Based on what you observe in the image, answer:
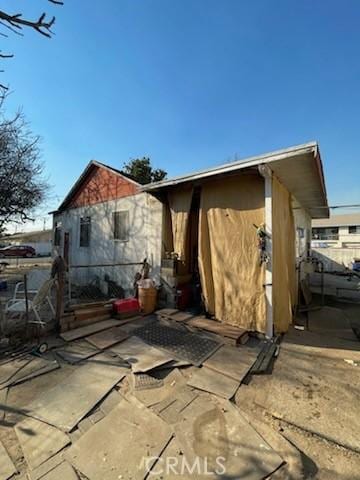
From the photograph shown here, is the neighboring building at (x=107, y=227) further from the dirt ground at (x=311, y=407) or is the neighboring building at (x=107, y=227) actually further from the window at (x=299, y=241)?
the window at (x=299, y=241)

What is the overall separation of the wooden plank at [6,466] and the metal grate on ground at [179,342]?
210cm

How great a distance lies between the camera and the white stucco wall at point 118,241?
6.56 meters

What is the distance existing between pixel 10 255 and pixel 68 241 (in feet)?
62.1

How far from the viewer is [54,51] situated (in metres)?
3.09

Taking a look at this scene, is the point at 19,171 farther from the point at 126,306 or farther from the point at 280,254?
the point at 280,254

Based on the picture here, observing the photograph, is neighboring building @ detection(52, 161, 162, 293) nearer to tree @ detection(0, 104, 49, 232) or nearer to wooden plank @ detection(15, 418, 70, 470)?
tree @ detection(0, 104, 49, 232)

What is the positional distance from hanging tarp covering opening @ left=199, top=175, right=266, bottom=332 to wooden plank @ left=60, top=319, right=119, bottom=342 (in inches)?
80.5

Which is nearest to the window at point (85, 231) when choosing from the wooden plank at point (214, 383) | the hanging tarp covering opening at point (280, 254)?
the hanging tarp covering opening at point (280, 254)

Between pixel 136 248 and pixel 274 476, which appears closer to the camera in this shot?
pixel 274 476

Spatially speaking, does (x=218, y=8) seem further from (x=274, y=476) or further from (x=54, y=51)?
(x=274, y=476)

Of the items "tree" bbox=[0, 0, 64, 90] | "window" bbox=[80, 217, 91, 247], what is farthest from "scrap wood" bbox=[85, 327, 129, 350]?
"window" bbox=[80, 217, 91, 247]

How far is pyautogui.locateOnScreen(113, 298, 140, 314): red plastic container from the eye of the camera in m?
5.21

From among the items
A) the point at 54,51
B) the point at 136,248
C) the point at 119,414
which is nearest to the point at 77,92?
the point at 54,51

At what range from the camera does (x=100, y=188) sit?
947 cm
